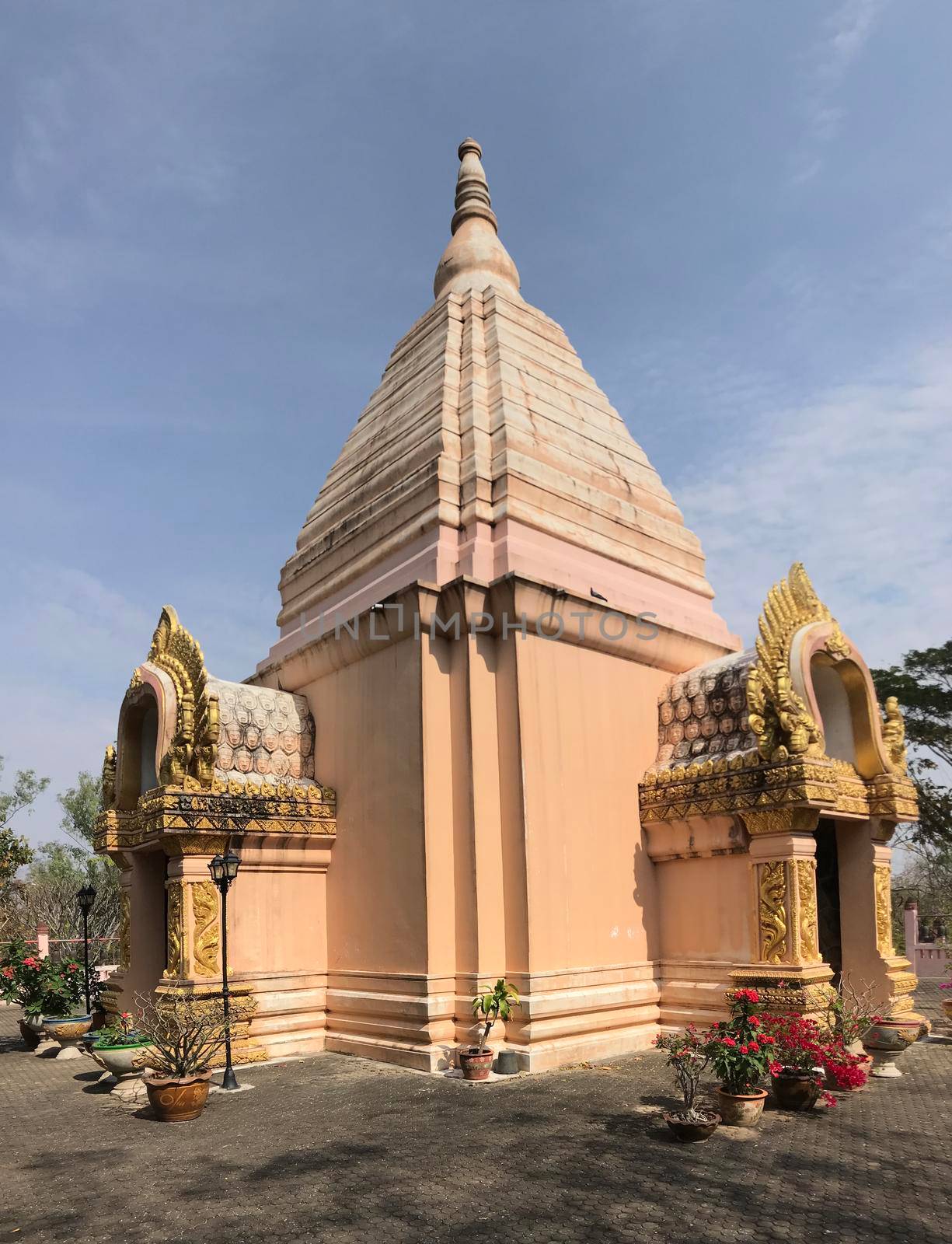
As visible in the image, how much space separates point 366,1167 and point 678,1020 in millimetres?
5712

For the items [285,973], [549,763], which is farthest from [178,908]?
[549,763]

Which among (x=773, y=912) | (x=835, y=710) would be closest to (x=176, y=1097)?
(x=773, y=912)

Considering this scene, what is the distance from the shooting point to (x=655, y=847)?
40.4 ft

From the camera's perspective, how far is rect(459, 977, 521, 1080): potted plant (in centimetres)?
988

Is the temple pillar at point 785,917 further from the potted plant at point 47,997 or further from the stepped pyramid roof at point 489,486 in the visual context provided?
the potted plant at point 47,997

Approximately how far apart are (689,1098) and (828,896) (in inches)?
237

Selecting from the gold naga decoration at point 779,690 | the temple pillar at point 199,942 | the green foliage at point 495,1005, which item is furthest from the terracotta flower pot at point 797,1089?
the temple pillar at point 199,942

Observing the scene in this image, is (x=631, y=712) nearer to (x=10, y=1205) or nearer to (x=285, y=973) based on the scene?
(x=285, y=973)

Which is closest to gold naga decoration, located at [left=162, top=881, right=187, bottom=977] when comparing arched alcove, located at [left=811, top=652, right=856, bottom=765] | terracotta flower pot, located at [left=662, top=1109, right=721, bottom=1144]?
terracotta flower pot, located at [left=662, top=1109, right=721, bottom=1144]

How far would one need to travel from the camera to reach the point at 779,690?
36.1ft

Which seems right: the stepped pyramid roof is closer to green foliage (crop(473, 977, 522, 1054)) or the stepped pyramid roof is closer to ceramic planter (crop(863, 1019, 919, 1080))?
green foliage (crop(473, 977, 522, 1054))

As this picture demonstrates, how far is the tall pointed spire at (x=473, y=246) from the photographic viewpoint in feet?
58.0

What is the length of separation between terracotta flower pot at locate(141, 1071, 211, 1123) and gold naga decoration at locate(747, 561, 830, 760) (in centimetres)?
675

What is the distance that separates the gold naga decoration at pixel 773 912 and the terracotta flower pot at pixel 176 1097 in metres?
5.93
